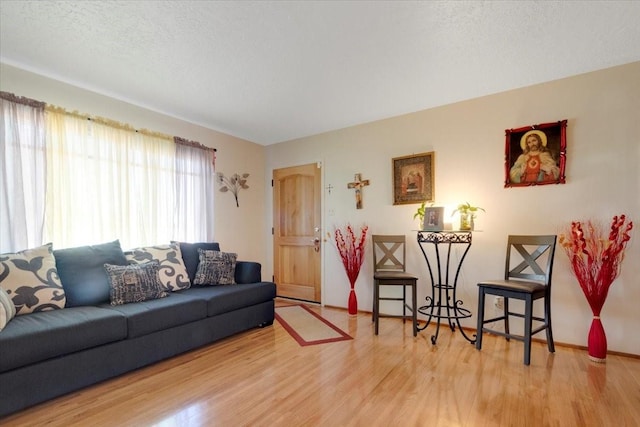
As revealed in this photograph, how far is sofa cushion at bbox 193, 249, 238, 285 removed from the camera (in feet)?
10.8

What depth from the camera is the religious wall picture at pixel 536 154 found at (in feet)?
9.17

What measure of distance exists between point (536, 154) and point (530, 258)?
100 centimetres

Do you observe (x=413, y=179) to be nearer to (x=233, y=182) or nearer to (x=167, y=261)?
(x=233, y=182)

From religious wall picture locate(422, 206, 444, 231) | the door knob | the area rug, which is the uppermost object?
religious wall picture locate(422, 206, 444, 231)

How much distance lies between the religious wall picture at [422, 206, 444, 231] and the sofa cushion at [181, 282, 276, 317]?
1.80 m

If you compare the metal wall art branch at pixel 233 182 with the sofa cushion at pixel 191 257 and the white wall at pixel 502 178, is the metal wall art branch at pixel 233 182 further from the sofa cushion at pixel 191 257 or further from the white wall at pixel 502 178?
the white wall at pixel 502 178

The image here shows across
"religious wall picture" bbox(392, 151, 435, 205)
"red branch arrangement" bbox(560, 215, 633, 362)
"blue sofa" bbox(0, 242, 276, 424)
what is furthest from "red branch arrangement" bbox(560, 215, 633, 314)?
"blue sofa" bbox(0, 242, 276, 424)

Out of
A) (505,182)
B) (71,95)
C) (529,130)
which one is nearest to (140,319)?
(71,95)

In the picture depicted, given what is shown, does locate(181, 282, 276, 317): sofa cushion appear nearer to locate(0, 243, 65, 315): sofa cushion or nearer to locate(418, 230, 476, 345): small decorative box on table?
locate(0, 243, 65, 315): sofa cushion

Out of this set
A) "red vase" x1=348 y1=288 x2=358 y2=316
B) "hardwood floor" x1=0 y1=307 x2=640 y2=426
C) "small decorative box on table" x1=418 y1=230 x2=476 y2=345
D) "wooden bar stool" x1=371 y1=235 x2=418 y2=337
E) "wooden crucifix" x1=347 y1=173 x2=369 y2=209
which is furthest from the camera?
"wooden crucifix" x1=347 y1=173 x2=369 y2=209

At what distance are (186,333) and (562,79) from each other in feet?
13.3

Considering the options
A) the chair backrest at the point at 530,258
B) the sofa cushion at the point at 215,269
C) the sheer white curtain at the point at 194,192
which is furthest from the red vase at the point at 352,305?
the sheer white curtain at the point at 194,192

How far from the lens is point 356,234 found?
4.02 meters

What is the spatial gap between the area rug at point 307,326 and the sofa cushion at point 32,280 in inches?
79.4
